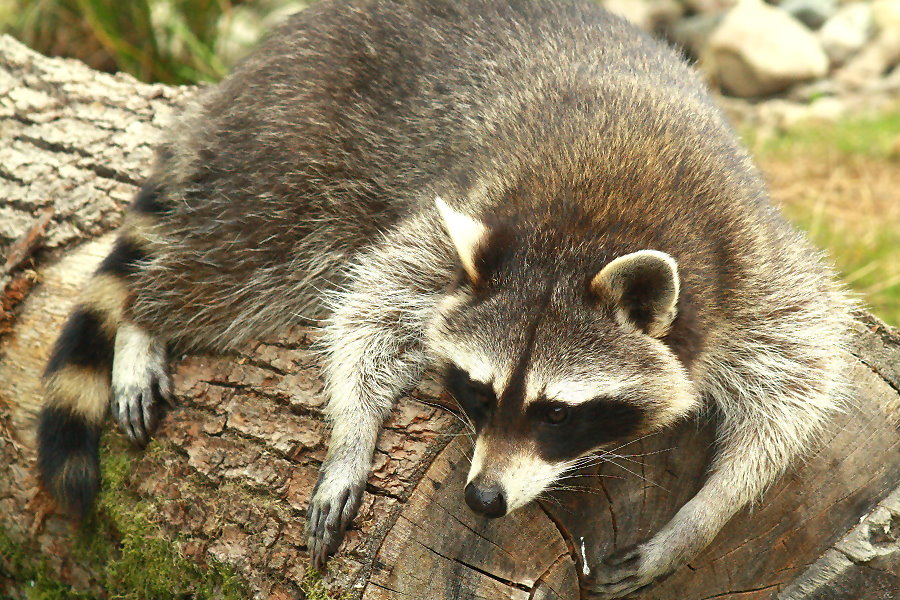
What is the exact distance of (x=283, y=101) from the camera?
4.41m

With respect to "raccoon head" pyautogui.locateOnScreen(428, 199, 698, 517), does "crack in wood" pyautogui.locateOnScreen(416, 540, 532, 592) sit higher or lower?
lower

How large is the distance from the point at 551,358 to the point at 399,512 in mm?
735

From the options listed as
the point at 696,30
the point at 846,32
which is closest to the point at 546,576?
the point at 696,30

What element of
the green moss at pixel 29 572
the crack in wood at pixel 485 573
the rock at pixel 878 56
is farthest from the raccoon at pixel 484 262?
the rock at pixel 878 56

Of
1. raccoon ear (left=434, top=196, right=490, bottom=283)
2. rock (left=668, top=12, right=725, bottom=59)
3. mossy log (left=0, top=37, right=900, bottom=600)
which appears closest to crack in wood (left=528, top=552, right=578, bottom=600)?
mossy log (left=0, top=37, right=900, bottom=600)

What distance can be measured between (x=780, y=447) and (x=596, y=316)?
3.05 feet

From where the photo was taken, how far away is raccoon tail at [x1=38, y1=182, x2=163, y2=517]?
3.89m

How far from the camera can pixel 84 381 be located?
4066 millimetres

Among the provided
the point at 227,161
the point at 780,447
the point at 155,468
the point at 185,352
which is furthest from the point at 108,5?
Answer: the point at 780,447

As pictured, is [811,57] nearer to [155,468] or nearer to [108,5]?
[108,5]

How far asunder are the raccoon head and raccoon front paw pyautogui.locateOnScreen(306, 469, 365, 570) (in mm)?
494

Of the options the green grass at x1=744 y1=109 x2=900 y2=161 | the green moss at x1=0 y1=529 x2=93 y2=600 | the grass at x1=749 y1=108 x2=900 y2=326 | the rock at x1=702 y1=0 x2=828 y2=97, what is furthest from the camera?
the rock at x1=702 y1=0 x2=828 y2=97

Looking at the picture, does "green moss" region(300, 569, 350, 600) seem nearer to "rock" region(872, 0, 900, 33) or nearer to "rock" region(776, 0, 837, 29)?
"rock" region(872, 0, 900, 33)

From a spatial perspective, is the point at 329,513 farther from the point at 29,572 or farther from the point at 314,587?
the point at 29,572
